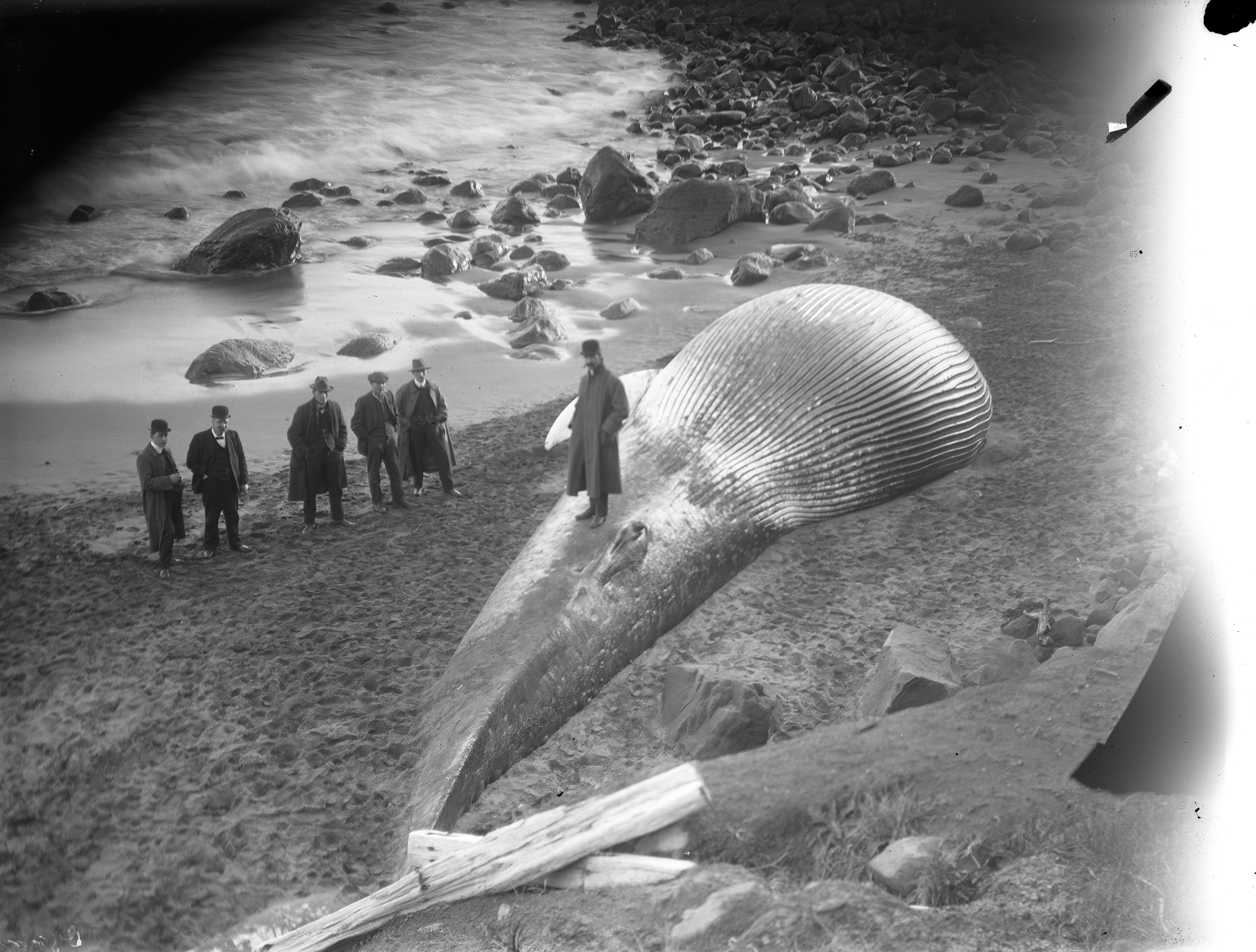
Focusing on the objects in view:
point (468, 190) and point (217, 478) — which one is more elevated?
point (468, 190)

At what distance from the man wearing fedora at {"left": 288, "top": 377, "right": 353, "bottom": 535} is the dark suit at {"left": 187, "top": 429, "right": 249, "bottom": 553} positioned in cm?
43

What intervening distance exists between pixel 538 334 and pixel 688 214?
3.95 meters

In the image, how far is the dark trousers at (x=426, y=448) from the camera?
8.47 m

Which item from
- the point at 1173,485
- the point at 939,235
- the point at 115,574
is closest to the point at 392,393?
the point at 115,574

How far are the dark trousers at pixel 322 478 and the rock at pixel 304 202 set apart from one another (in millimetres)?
3801

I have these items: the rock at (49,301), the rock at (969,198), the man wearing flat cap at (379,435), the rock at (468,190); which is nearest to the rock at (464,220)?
the rock at (468,190)

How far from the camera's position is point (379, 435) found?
8398mm

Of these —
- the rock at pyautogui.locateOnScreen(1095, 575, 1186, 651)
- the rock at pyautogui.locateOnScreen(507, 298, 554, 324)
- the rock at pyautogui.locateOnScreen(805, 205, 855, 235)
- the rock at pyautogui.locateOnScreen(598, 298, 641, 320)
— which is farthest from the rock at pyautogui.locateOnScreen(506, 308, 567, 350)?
the rock at pyautogui.locateOnScreen(1095, 575, 1186, 651)

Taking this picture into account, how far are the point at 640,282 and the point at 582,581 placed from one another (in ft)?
19.4

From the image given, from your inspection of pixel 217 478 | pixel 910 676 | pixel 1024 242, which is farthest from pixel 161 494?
pixel 1024 242

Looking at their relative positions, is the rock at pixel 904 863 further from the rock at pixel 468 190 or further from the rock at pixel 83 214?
the rock at pixel 468 190

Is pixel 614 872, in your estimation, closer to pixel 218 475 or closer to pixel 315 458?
pixel 218 475

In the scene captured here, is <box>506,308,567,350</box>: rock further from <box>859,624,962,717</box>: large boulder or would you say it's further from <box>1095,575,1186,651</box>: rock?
<box>1095,575,1186,651</box>: rock

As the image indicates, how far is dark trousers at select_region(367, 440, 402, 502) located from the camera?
843cm
